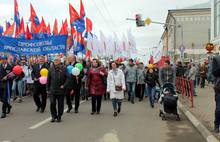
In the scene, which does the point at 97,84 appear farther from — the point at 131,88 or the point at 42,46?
the point at 42,46

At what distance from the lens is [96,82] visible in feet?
40.6

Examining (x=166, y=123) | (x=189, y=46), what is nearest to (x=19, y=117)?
(x=166, y=123)

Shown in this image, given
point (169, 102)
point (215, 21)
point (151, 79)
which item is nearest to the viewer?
point (169, 102)

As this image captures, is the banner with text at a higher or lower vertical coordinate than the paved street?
higher

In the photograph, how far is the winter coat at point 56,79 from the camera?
35.3 feet

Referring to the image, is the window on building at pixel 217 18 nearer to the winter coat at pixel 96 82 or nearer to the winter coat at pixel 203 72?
the winter coat at pixel 203 72

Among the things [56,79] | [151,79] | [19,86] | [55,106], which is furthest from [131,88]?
[55,106]

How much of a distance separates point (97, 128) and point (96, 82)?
117 inches

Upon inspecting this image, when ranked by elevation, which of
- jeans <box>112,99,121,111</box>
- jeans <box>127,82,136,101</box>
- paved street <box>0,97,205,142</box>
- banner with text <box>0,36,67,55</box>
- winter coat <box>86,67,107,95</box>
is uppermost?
banner with text <box>0,36,67,55</box>

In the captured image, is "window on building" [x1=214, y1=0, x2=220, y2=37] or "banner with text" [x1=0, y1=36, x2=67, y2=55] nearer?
"banner with text" [x1=0, y1=36, x2=67, y2=55]

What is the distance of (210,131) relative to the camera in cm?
880

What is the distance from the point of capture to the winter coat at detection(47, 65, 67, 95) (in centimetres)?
1075

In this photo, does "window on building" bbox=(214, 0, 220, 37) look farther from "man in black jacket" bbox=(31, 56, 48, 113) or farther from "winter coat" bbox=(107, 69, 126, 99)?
"man in black jacket" bbox=(31, 56, 48, 113)

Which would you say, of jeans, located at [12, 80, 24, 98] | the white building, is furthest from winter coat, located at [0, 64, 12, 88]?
the white building
